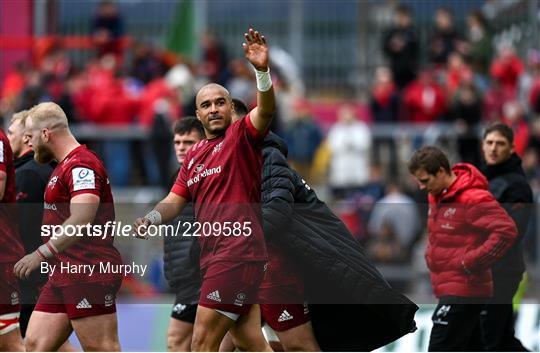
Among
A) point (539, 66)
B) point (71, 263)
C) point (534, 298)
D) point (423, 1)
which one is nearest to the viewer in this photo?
point (71, 263)

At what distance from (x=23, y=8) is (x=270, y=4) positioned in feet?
15.3

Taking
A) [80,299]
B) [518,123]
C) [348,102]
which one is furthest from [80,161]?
[348,102]

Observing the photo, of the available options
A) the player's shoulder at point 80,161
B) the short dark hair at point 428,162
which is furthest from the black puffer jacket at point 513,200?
the player's shoulder at point 80,161

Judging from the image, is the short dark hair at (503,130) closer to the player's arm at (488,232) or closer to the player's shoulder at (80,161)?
the player's arm at (488,232)

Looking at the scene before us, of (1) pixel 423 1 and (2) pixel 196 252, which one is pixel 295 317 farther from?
(1) pixel 423 1

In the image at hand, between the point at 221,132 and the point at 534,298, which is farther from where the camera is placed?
the point at 534,298

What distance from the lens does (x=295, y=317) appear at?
10.6 meters

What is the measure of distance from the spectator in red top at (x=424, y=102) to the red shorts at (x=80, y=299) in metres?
11.2

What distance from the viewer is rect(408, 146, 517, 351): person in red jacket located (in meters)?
10.8

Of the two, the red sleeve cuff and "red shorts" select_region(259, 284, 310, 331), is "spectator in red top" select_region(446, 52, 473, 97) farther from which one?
the red sleeve cuff

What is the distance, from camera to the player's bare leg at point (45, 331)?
9.98 metres

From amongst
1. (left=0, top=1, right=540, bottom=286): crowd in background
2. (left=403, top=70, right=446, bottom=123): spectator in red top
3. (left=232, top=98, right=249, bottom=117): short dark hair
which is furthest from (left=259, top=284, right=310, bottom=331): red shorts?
(left=403, top=70, right=446, bottom=123): spectator in red top

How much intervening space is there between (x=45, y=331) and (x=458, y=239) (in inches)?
125

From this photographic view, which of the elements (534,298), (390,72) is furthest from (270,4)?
(534,298)
